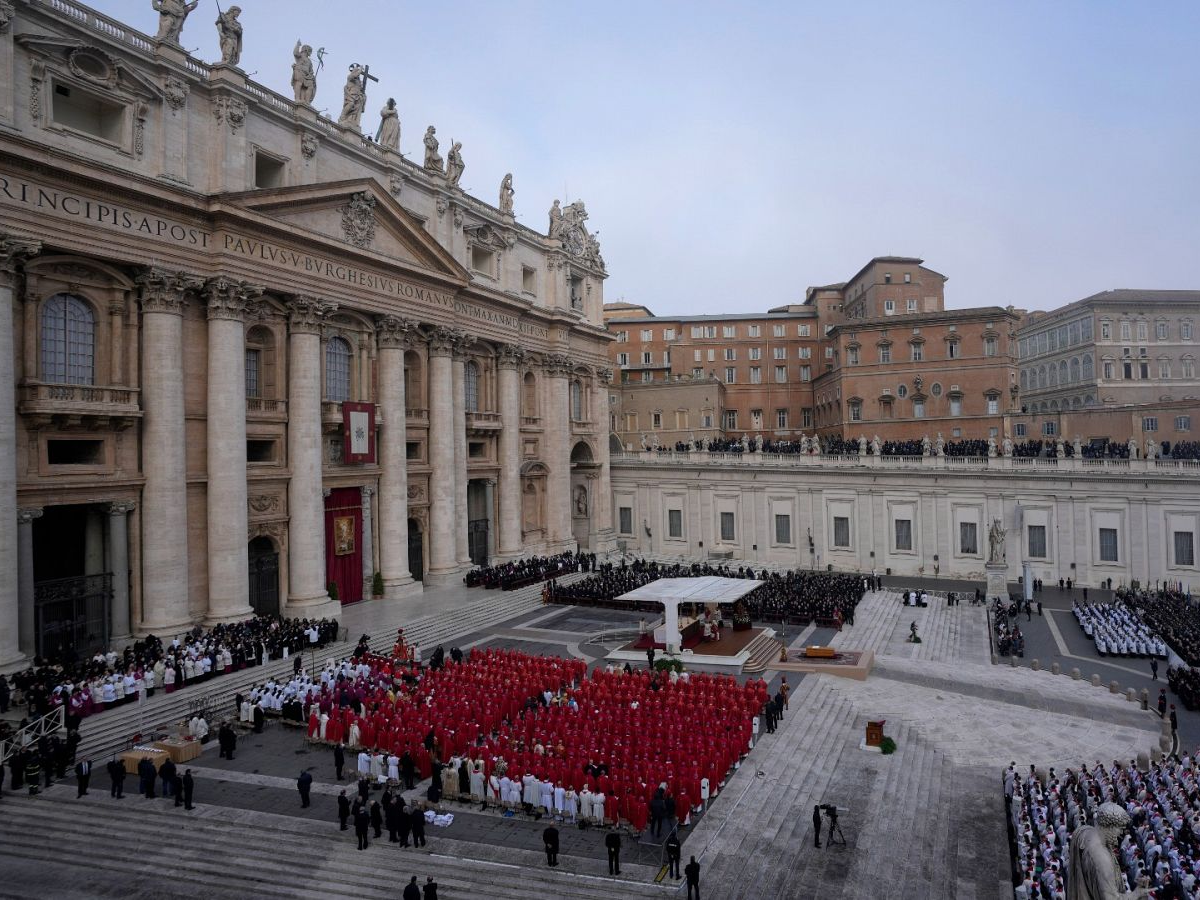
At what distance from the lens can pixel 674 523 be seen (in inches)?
2111

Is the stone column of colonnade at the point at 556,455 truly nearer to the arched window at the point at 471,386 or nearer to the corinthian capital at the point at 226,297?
the arched window at the point at 471,386

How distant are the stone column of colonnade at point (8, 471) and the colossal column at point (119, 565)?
10.5ft

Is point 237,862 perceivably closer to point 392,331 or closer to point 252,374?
point 252,374

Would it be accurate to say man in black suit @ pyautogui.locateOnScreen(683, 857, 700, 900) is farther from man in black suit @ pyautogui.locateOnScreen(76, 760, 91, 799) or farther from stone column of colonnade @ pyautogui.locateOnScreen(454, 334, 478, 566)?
stone column of colonnade @ pyautogui.locateOnScreen(454, 334, 478, 566)

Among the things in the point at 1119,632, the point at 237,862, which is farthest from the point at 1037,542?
the point at 237,862

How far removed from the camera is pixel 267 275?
30.1 meters

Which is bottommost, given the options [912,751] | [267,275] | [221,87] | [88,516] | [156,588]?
[912,751]

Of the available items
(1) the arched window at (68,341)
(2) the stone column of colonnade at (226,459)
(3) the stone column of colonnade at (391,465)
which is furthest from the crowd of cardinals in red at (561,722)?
(1) the arched window at (68,341)

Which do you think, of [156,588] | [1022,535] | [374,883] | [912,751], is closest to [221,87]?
[156,588]

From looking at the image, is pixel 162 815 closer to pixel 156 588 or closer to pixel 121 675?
pixel 121 675

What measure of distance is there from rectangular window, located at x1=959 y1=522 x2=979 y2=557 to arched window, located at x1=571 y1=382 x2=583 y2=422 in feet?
79.6

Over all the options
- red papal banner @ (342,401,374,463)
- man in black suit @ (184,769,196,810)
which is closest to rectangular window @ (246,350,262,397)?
red papal banner @ (342,401,374,463)

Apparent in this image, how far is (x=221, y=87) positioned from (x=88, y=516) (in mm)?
15846

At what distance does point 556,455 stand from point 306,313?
2054 centimetres
